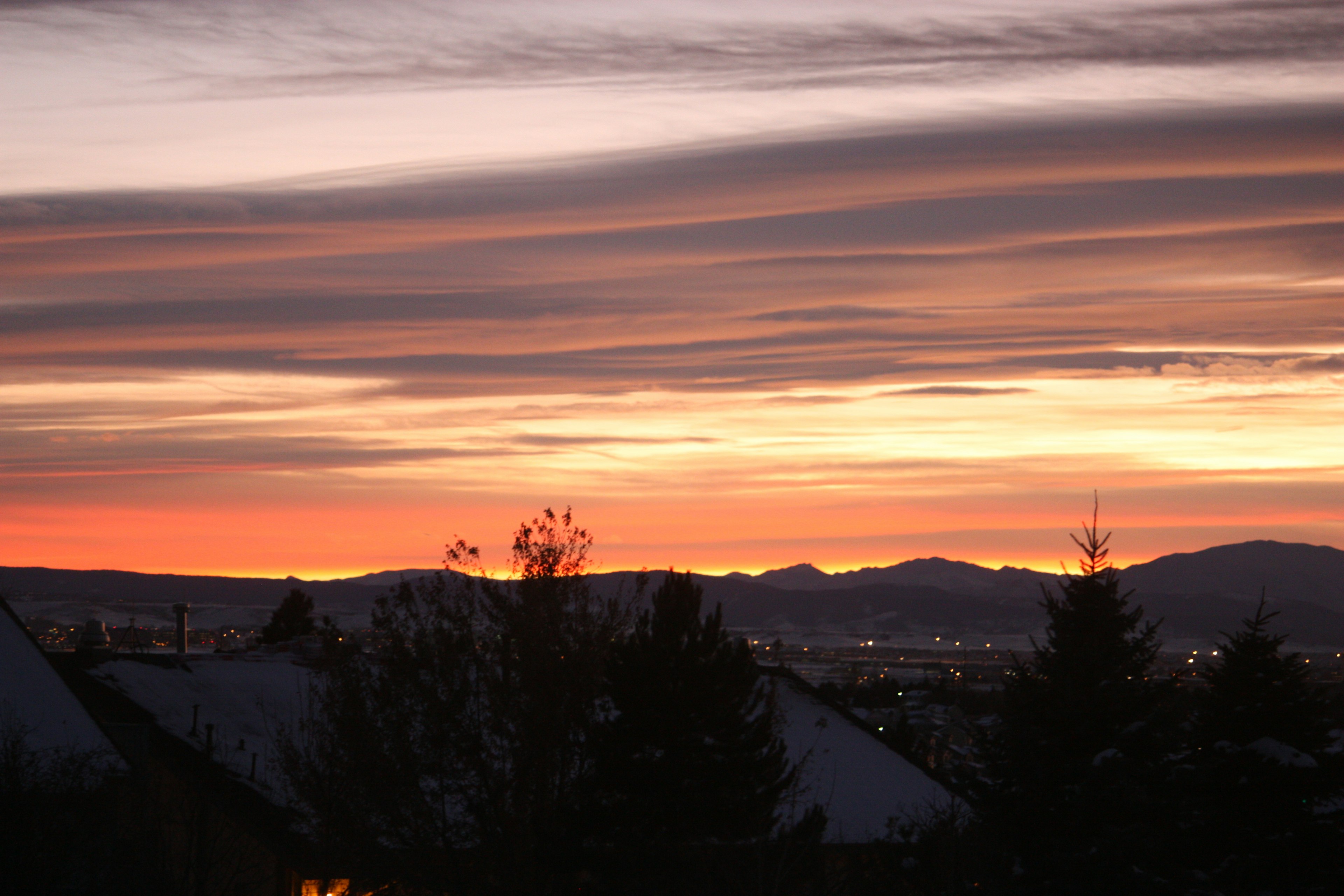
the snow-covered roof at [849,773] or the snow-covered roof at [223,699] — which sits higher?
the snow-covered roof at [223,699]

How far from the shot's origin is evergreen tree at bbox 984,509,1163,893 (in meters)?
19.1

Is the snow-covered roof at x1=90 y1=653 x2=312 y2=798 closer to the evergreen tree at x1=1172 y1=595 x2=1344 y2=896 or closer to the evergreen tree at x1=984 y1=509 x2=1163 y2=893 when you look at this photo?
the evergreen tree at x1=984 y1=509 x2=1163 y2=893

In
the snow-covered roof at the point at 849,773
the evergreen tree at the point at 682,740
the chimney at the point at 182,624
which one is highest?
the chimney at the point at 182,624

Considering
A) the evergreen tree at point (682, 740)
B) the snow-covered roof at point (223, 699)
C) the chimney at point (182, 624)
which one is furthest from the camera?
the chimney at point (182, 624)

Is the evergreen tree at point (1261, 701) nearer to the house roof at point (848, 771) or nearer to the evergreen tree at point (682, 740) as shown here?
the evergreen tree at point (682, 740)

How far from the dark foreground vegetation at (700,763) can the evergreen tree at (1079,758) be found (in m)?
0.04

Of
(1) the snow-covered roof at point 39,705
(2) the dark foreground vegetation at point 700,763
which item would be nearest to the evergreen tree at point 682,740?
(2) the dark foreground vegetation at point 700,763

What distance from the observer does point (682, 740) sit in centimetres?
2472

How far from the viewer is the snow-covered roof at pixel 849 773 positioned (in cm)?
3309

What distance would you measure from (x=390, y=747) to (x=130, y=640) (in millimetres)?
19707

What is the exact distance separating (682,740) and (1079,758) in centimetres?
786

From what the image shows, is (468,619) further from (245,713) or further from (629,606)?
(245,713)

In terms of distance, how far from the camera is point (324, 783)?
23.9 meters

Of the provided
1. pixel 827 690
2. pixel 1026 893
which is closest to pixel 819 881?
pixel 1026 893
